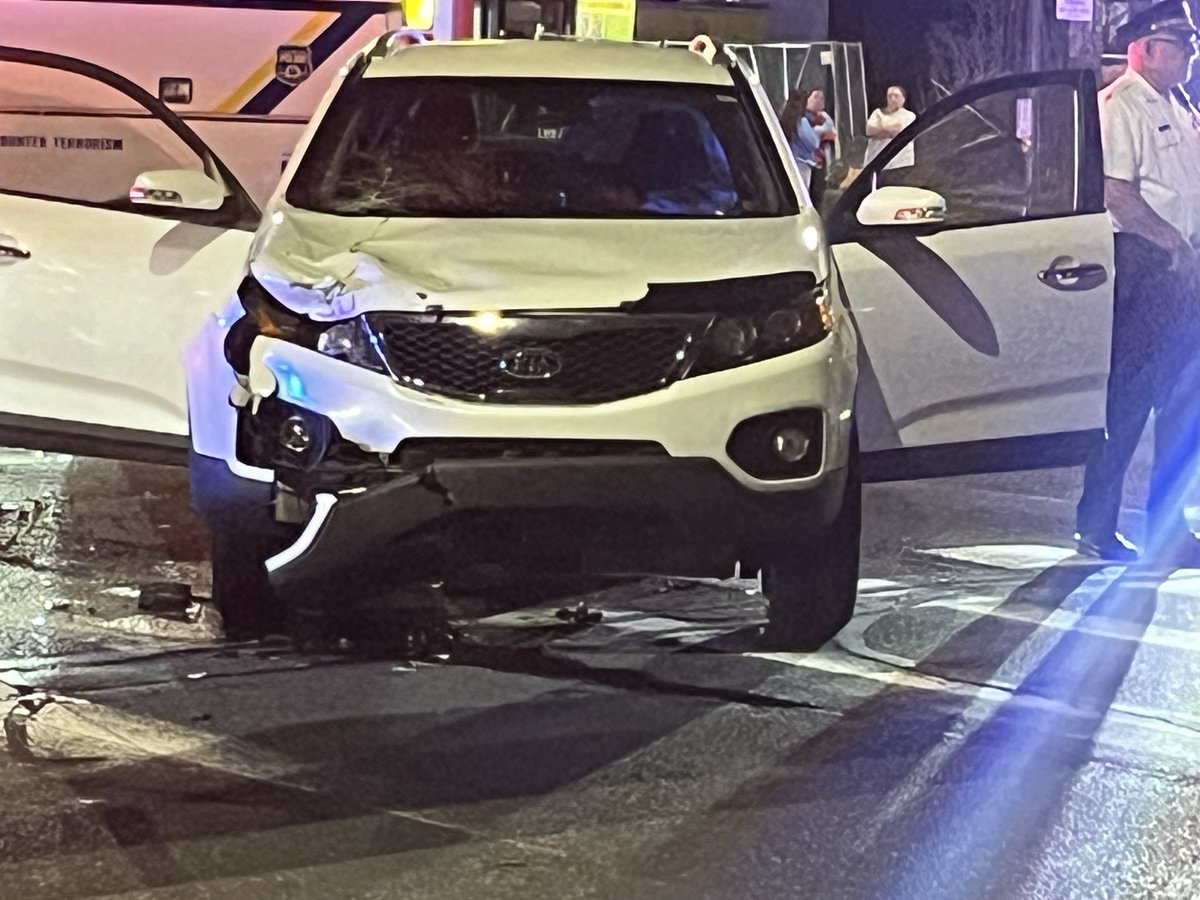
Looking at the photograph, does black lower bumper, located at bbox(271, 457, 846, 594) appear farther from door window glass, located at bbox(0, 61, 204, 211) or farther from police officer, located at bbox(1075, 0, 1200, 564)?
door window glass, located at bbox(0, 61, 204, 211)

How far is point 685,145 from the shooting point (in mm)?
6082

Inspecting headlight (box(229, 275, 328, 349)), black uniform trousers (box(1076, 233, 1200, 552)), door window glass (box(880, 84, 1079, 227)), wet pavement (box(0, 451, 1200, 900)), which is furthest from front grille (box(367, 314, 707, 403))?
door window glass (box(880, 84, 1079, 227))

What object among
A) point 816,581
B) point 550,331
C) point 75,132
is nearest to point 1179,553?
point 816,581

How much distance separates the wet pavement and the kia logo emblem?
3.14 feet

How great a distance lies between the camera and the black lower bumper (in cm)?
478

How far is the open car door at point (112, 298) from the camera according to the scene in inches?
233

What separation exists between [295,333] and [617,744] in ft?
4.56

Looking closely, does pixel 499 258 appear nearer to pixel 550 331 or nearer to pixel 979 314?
pixel 550 331

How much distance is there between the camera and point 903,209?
19.4ft

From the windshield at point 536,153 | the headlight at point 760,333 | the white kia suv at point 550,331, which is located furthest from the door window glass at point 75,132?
the headlight at point 760,333

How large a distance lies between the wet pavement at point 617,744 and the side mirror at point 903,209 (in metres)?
1.33

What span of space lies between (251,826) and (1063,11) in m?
8.75

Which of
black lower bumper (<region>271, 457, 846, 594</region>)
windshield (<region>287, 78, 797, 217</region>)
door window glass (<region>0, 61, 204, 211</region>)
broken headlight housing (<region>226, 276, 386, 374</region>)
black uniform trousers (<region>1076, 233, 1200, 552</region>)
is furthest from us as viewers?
door window glass (<region>0, 61, 204, 211</region>)

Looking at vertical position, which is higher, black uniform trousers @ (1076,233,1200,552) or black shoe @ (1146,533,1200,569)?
black uniform trousers @ (1076,233,1200,552)
